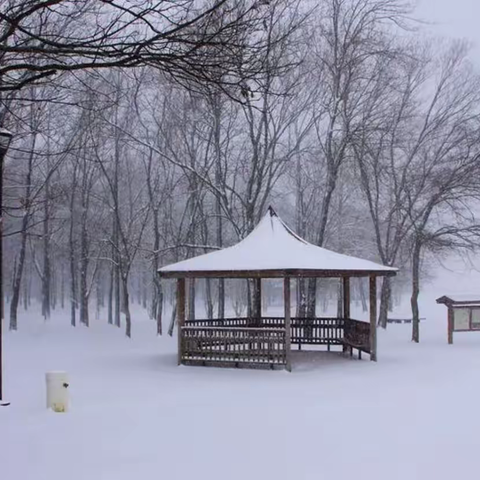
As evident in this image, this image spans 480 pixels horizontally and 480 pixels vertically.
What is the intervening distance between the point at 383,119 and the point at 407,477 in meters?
21.2

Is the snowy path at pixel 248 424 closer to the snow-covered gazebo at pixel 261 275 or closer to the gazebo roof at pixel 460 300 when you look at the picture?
the snow-covered gazebo at pixel 261 275

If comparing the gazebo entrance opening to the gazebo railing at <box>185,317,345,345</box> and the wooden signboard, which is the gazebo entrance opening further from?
the wooden signboard

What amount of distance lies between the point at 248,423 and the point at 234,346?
6763mm

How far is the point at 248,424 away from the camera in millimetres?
8766

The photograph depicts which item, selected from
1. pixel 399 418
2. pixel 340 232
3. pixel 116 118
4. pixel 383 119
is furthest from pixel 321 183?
pixel 399 418

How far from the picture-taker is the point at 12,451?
7.05 meters

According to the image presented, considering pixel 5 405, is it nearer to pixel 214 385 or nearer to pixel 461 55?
pixel 214 385

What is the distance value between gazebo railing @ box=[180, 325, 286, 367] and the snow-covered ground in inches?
20.7

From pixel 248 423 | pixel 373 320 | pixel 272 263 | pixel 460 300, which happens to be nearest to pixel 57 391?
pixel 248 423

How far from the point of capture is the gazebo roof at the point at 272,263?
14.7m

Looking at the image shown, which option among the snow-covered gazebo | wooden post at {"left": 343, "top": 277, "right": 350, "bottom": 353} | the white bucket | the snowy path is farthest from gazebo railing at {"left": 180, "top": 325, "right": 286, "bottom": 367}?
the white bucket

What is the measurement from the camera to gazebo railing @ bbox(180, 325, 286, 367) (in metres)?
15.1

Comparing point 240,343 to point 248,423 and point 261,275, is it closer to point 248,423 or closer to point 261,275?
point 261,275

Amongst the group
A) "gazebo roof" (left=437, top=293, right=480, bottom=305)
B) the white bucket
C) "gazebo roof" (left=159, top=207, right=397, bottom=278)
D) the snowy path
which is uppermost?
"gazebo roof" (left=159, top=207, right=397, bottom=278)
